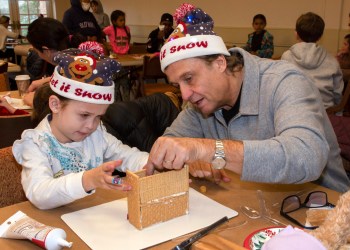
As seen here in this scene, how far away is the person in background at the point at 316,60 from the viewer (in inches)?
141

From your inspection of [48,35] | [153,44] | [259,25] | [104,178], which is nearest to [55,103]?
[104,178]

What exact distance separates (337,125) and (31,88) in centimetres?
205

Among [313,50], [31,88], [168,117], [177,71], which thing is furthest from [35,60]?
[177,71]

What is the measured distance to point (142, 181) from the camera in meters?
1.04

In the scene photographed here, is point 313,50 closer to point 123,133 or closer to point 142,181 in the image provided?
point 123,133

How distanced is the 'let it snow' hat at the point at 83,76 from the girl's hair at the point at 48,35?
57.7 inches

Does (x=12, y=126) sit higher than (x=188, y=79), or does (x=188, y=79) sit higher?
(x=188, y=79)

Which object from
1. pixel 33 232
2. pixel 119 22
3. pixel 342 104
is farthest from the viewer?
pixel 119 22

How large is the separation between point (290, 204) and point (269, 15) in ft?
19.7

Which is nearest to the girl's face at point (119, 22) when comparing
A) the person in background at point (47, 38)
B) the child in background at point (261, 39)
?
the child in background at point (261, 39)

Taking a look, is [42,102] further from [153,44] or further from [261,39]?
[153,44]

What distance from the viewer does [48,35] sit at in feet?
9.25

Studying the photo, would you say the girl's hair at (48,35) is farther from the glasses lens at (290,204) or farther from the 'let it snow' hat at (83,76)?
the glasses lens at (290,204)

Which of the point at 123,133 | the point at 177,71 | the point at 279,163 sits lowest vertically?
the point at 123,133
